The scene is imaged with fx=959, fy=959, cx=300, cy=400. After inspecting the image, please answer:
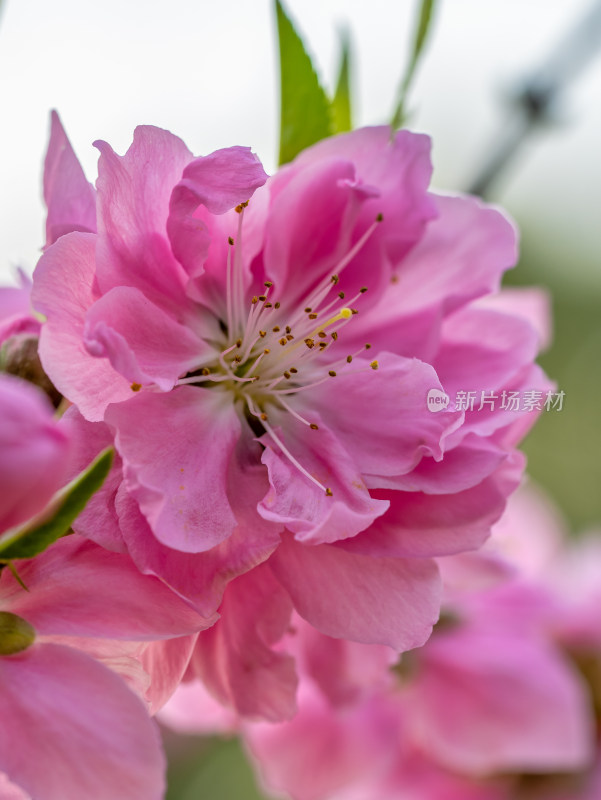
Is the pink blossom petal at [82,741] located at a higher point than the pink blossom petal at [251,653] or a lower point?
higher

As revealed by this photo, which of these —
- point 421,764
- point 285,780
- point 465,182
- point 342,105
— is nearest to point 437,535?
point 342,105

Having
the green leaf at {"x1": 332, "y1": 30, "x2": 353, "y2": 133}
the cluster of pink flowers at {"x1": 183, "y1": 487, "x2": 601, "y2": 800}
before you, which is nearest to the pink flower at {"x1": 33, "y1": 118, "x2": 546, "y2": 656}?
the green leaf at {"x1": 332, "y1": 30, "x2": 353, "y2": 133}

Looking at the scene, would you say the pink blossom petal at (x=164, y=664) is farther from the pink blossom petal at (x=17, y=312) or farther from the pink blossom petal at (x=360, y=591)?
the pink blossom petal at (x=17, y=312)

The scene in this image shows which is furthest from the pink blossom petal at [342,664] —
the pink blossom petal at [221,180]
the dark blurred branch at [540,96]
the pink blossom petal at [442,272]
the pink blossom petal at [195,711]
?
the dark blurred branch at [540,96]

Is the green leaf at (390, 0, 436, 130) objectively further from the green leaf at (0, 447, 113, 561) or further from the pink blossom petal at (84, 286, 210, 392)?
the green leaf at (0, 447, 113, 561)

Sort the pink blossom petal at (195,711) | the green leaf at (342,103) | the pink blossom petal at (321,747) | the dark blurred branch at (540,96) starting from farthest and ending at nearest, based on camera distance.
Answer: the dark blurred branch at (540,96), the pink blossom petal at (321,747), the pink blossom petal at (195,711), the green leaf at (342,103)

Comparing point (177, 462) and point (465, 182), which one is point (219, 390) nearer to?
point (177, 462)

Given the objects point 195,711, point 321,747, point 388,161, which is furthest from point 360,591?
point 321,747
